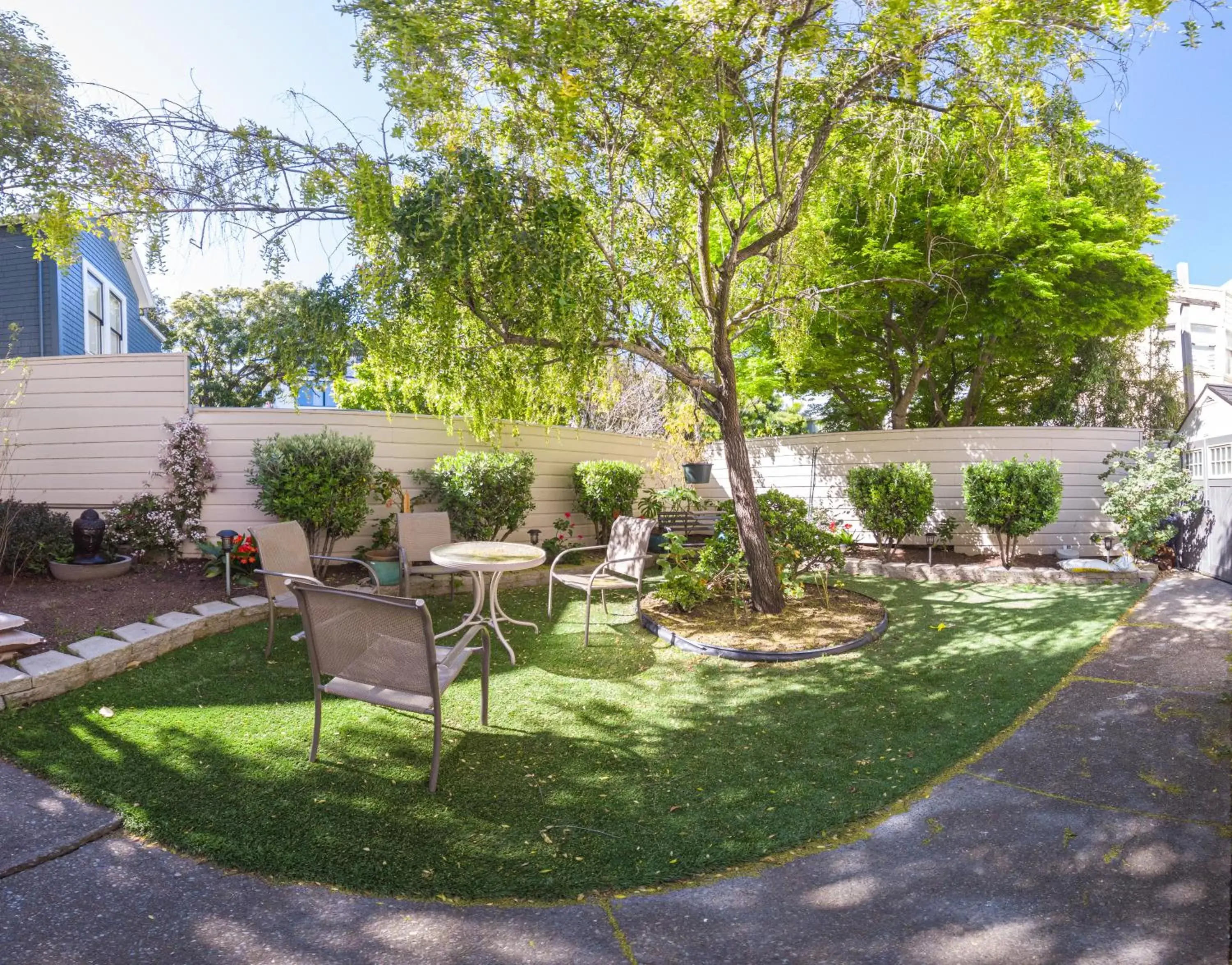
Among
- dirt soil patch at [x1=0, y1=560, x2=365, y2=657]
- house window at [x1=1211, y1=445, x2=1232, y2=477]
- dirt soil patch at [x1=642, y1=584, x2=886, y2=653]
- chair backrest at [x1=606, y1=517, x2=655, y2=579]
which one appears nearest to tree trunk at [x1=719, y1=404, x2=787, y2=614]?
dirt soil patch at [x1=642, y1=584, x2=886, y2=653]

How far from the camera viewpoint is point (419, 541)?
624 centimetres

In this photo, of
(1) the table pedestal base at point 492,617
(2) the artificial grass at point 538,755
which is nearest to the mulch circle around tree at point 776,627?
(2) the artificial grass at point 538,755

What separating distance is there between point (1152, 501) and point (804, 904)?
738 centimetres

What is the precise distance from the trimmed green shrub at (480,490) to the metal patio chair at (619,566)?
4.88ft

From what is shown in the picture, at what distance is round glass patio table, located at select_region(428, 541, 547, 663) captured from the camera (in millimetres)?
4840

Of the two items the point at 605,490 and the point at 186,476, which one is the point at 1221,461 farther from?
the point at 186,476

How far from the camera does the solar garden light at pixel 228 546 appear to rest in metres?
5.79

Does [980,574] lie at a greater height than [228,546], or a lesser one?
lesser

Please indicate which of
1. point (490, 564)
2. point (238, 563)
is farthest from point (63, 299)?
point (490, 564)

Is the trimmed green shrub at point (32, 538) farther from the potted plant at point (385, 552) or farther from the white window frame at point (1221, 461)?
the white window frame at point (1221, 461)

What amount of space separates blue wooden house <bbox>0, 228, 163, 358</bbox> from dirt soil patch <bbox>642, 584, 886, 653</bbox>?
8.68m

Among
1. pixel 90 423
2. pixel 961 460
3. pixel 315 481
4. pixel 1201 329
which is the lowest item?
pixel 315 481

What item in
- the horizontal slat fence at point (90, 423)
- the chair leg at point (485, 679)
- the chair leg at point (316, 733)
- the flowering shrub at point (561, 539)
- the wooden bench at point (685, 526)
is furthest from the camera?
the wooden bench at point (685, 526)

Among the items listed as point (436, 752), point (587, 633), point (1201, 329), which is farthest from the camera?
point (1201, 329)
